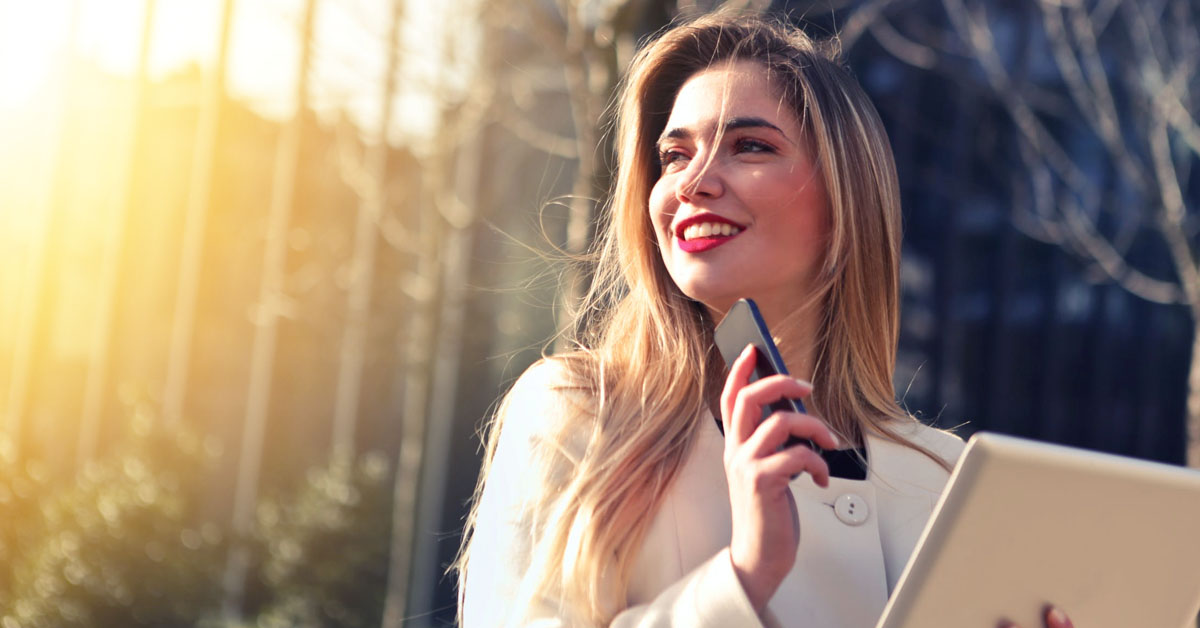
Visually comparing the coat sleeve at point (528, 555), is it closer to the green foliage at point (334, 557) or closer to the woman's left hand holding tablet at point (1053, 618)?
the woman's left hand holding tablet at point (1053, 618)

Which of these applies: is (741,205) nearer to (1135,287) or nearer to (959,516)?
(959,516)

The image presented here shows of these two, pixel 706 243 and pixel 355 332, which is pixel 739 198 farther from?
pixel 355 332

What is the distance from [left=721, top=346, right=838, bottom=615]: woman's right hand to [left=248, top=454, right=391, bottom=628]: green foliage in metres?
6.81

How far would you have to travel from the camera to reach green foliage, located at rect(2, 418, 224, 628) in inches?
268

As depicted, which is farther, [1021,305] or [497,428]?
[1021,305]

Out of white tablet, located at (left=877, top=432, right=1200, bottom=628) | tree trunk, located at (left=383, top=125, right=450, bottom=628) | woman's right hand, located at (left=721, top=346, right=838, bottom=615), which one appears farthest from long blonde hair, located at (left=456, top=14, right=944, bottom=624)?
tree trunk, located at (left=383, top=125, right=450, bottom=628)

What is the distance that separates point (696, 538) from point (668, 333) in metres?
0.39

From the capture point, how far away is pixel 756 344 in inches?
58.2

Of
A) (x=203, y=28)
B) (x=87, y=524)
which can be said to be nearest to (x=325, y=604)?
(x=87, y=524)

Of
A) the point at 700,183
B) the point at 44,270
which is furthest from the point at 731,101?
the point at 44,270

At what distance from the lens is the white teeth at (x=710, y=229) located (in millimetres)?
1913

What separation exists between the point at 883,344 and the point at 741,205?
468 millimetres

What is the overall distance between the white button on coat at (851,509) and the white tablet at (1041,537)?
483mm

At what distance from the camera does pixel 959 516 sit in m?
1.27
